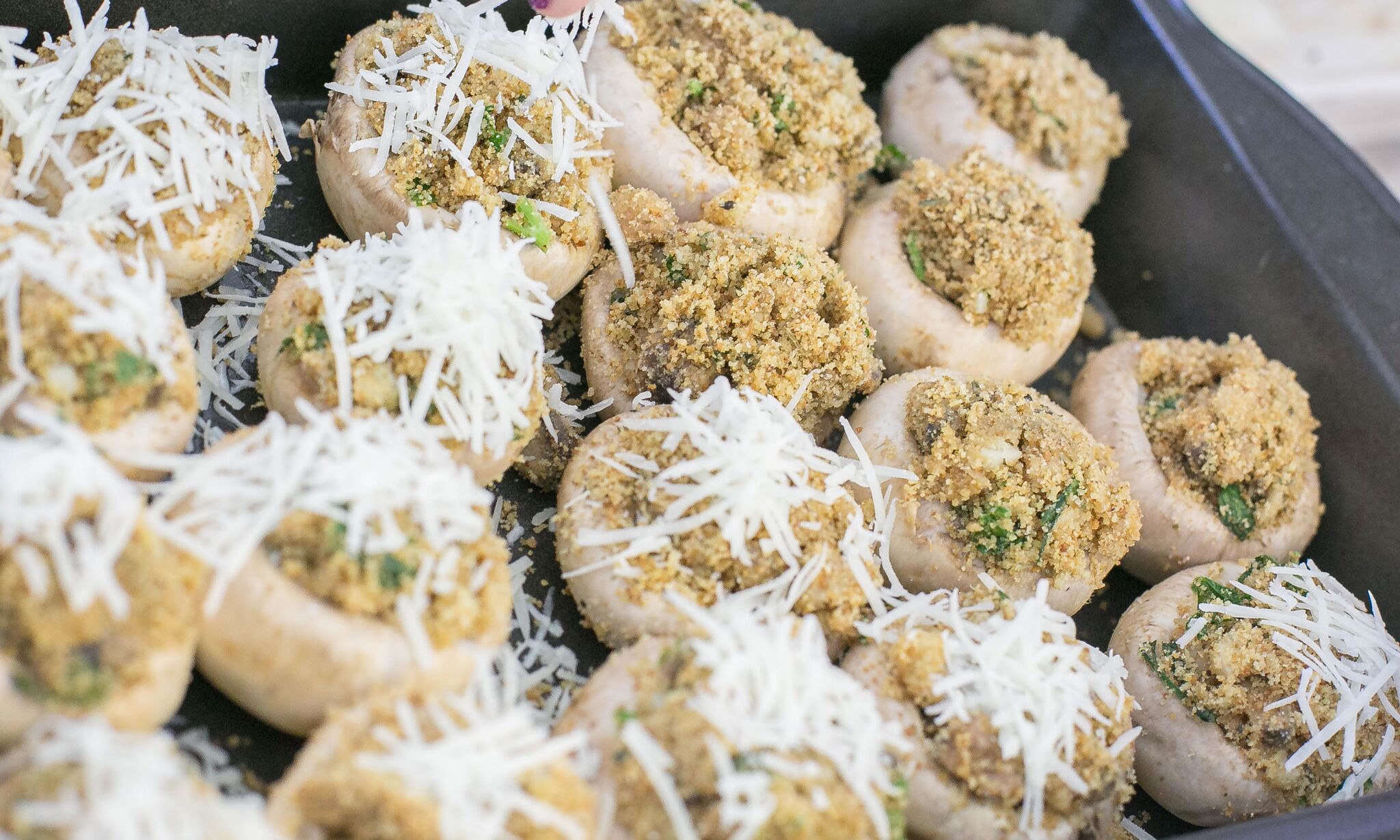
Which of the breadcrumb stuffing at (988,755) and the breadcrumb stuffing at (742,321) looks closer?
the breadcrumb stuffing at (988,755)

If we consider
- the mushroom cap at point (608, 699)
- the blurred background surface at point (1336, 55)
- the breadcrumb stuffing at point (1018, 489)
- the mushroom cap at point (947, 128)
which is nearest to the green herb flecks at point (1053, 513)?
the breadcrumb stuffing at point (1018, 489)

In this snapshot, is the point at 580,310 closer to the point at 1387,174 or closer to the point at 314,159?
the point at 314,159

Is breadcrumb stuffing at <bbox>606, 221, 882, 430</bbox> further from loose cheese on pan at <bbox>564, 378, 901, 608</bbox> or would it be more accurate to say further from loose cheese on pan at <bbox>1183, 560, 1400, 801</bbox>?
loose cheese on pan at <bbox>1183, 560, 1400, 801</bbox>

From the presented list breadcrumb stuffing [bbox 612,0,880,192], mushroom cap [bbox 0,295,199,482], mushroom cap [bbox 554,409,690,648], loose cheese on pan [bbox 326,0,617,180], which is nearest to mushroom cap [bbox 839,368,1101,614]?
mushroom cap [bbox 554,409,690,648]

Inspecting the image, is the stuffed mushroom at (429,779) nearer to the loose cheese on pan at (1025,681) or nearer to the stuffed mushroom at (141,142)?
the loose cheese on pan at (1025,681)

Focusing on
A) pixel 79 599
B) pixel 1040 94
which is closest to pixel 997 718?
pixel 79 599

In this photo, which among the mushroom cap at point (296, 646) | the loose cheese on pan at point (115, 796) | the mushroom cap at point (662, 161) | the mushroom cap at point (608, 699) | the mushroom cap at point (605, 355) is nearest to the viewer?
the loose cheese on pan at point (115, 796)
